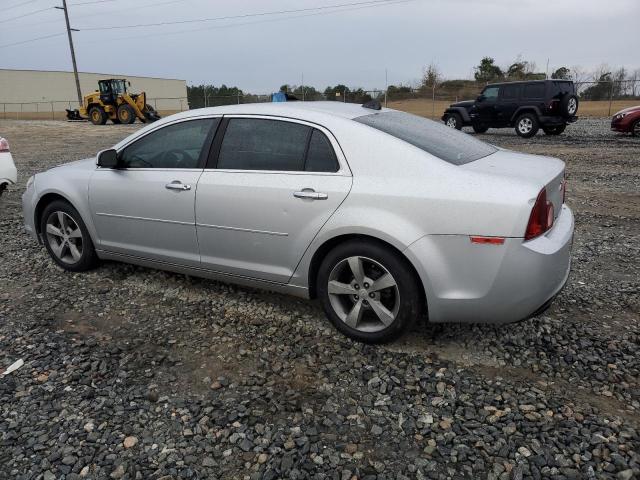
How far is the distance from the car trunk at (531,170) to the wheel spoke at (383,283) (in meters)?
0.80

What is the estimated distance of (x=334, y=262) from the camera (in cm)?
328

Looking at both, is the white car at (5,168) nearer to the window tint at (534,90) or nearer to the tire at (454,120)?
the tire at (454,120)

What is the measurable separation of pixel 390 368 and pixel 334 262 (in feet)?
2.42

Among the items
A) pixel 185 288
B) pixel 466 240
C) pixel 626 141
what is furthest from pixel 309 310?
pixel 626 141

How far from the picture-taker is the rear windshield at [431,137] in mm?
3277

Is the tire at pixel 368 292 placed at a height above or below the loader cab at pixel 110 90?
below

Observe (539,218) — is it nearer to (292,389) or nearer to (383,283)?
(383,283)

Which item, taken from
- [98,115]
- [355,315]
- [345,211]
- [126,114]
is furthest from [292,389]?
[98,115]

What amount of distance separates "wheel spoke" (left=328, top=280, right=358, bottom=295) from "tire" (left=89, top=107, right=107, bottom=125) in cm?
2897

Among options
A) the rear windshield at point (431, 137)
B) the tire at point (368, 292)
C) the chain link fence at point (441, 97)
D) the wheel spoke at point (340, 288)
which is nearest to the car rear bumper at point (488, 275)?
the tire at point (368, 292)

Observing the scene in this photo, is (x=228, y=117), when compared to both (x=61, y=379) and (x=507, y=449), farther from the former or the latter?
(x=507, y=449)

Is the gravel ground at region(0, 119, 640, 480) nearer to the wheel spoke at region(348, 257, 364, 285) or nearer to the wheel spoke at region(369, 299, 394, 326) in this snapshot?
the wheel spoke at region(369, 299, 394, 326)

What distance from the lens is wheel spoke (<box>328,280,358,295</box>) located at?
3.28m

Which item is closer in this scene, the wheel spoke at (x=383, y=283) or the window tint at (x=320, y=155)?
the wheel spoke at (x=383, y=283)
